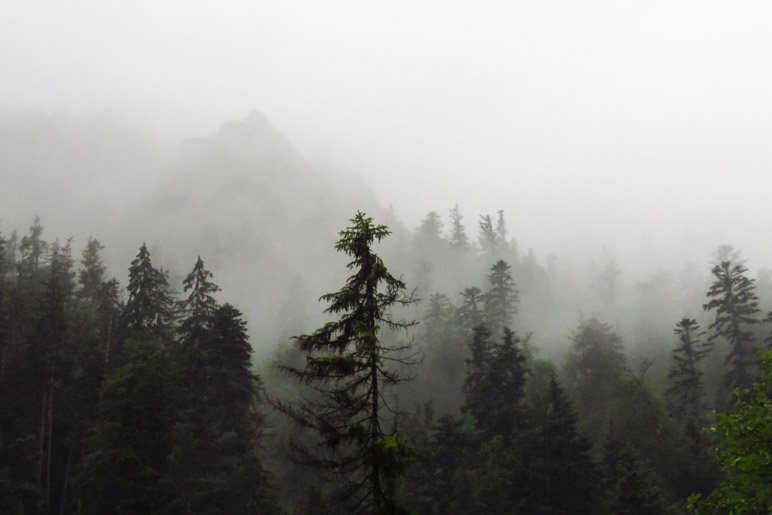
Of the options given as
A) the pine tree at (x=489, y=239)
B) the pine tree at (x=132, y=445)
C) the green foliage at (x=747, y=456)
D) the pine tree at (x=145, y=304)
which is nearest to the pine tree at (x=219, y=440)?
the pine tree at (x=132, y=445)

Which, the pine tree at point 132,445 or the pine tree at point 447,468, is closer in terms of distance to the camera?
the pine tree at point 132,445

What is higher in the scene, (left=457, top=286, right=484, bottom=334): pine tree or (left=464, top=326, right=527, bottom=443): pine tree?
(left=457, top=286, right=484, bottom=334): pine tree

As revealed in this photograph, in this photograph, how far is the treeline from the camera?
24.6 meters

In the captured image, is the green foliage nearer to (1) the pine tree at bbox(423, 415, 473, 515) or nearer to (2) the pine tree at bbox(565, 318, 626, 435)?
(1) the pine tree at bbox(423, 415, 473, 515)

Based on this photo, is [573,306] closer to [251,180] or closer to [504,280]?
[504,280]

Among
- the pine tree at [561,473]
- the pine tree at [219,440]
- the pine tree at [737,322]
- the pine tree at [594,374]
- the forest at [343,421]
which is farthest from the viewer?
the pine tree at [594,374]

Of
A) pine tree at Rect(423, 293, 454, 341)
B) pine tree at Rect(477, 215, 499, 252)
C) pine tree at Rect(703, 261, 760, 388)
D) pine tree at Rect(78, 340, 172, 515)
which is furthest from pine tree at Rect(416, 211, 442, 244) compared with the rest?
pine tree at Rect(78, 340, 172, 515)

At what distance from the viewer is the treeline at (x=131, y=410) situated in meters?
24.6

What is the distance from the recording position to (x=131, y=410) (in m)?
25.5

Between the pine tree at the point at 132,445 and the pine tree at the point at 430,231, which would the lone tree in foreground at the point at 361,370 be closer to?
the pine tree at the point at 132,445

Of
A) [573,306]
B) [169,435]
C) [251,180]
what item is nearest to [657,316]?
[573,306]

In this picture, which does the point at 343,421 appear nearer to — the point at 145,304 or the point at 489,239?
the point at 145,304

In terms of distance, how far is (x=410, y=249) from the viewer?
123 m

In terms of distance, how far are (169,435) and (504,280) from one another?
54.0 meters
